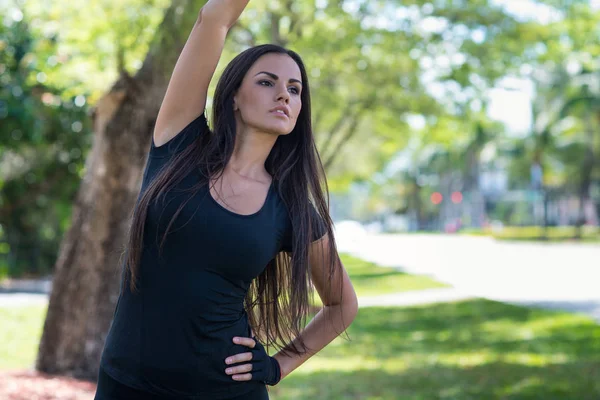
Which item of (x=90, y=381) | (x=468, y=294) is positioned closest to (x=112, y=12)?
(x=90, y=381)

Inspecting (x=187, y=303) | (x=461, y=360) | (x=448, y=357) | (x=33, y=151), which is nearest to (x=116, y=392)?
(x=187, y=303)

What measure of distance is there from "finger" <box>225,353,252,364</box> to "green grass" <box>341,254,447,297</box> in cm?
1712

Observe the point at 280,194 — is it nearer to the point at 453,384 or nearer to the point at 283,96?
the point at 283,96

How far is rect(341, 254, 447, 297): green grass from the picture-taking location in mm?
21000

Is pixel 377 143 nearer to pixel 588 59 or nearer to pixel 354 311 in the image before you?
pixel 588 59

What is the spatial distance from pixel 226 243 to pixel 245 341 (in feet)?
0.93

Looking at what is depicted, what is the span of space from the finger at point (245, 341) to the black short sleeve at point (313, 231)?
29 cm

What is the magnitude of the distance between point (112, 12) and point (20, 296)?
348 inches

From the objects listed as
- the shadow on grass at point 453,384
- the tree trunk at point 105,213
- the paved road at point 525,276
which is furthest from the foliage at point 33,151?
the paved road at point 525,276

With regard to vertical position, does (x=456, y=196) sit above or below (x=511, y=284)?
below

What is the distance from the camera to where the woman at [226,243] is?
2.31 m

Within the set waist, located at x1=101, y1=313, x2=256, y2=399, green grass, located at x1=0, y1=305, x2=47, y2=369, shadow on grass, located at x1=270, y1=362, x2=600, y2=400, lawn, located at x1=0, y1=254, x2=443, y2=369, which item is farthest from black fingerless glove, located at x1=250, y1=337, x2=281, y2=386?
lawn, located at x1=0, y1=254, x2=443, y2=369

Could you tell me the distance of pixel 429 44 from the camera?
14750mm

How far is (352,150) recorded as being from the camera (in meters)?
25.8
